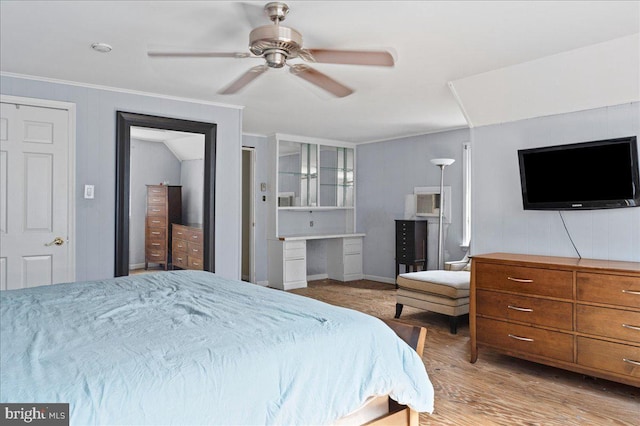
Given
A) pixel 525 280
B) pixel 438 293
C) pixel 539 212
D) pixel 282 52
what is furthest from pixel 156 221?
pixel 539 212

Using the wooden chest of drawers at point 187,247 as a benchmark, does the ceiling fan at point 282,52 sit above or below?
above

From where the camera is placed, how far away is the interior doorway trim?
13.5 feet

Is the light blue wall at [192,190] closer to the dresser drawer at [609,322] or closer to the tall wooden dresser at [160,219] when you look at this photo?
the tall wooden dresser at [160,219]

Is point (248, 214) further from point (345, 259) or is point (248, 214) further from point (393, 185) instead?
point (393, 185)

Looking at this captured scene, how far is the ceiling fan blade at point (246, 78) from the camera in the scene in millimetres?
2537

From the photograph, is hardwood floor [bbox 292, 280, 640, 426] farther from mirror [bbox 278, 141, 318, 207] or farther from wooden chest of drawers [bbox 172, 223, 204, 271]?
mirror [bbox 278, 141, 318, 207]

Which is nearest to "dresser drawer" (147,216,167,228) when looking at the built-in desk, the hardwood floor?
the built-in desk

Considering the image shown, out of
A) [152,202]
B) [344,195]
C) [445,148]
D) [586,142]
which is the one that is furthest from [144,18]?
[344,195]

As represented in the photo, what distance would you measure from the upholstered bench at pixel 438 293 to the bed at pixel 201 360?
2.58 m

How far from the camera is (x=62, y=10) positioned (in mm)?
2520

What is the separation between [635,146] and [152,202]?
13.3 feet

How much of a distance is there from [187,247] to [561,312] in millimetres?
3430

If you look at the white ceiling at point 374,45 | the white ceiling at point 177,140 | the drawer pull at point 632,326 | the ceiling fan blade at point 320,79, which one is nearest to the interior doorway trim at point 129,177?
the white ceiling at point 177,140

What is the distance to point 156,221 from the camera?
4.34 m
